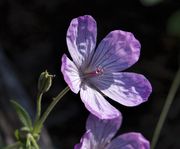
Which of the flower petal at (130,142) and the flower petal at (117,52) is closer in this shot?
the flower petal at (130,142)

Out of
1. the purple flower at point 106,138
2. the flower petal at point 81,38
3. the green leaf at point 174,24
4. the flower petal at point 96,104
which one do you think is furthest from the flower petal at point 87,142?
the green leaf at point 174,24

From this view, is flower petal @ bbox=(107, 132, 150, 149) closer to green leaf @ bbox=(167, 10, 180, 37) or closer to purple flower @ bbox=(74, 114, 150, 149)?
purple flower @ bbox=(74, 114, 150, 149)

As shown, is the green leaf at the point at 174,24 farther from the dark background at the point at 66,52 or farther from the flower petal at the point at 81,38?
the flower petal at the point at 81,38

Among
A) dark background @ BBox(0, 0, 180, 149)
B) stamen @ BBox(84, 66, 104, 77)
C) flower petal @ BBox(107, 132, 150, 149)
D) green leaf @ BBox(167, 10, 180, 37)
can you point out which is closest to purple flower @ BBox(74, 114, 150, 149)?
flower petal @ BBox(107, 132, 150, 149)

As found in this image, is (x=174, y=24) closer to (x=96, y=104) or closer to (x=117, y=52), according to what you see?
(x=117, y=52)

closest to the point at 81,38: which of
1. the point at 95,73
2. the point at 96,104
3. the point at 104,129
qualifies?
the point at 95,73

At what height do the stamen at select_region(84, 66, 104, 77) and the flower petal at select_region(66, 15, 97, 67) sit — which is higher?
the flower petal at select_region(66, 15, 97, 67)

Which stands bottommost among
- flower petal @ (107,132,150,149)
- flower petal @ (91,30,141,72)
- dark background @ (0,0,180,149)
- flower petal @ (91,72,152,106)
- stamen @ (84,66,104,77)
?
dark background @ (0,0,180,149)
